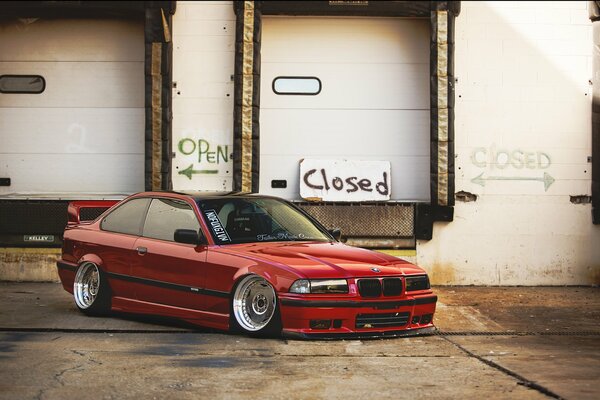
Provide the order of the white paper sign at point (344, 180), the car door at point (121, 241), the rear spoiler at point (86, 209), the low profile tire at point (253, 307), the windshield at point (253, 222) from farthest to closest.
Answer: the white paper sign at point (344, 180) → the rear spoiler at point (86, 209) → the car door at point (121, 241) → the windshield at point (253, 222) → the low profile tire at point (253, 307)

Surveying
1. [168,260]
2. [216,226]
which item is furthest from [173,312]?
[216,226]

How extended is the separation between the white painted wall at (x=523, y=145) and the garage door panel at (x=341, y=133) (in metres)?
0.86

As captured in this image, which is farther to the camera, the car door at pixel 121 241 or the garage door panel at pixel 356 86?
the garage door panel at pixel 356 86

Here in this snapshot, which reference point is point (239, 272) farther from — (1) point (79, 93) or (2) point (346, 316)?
(1) point (79, 93)

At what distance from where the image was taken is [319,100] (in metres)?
15.9

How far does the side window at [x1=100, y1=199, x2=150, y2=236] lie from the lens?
11.0m

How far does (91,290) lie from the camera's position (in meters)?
11.3

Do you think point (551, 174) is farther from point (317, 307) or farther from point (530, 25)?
point (317, 307)

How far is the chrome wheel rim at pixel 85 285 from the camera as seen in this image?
11234mm

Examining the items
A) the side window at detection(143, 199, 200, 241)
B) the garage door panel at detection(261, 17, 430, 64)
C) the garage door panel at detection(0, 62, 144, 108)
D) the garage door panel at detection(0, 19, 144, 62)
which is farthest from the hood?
the garage door panel at detection(0, 19, 144, 62)

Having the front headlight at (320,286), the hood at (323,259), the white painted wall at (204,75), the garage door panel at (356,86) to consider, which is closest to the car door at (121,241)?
the hood at (323,259)

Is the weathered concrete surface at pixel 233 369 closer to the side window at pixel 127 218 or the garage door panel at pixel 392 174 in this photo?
the side window at pixel 127 218

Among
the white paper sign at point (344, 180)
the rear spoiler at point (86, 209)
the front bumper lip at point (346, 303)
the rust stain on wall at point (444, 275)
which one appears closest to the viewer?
the front bumper lip at point (346, 303)

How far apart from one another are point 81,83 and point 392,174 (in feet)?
14.9
